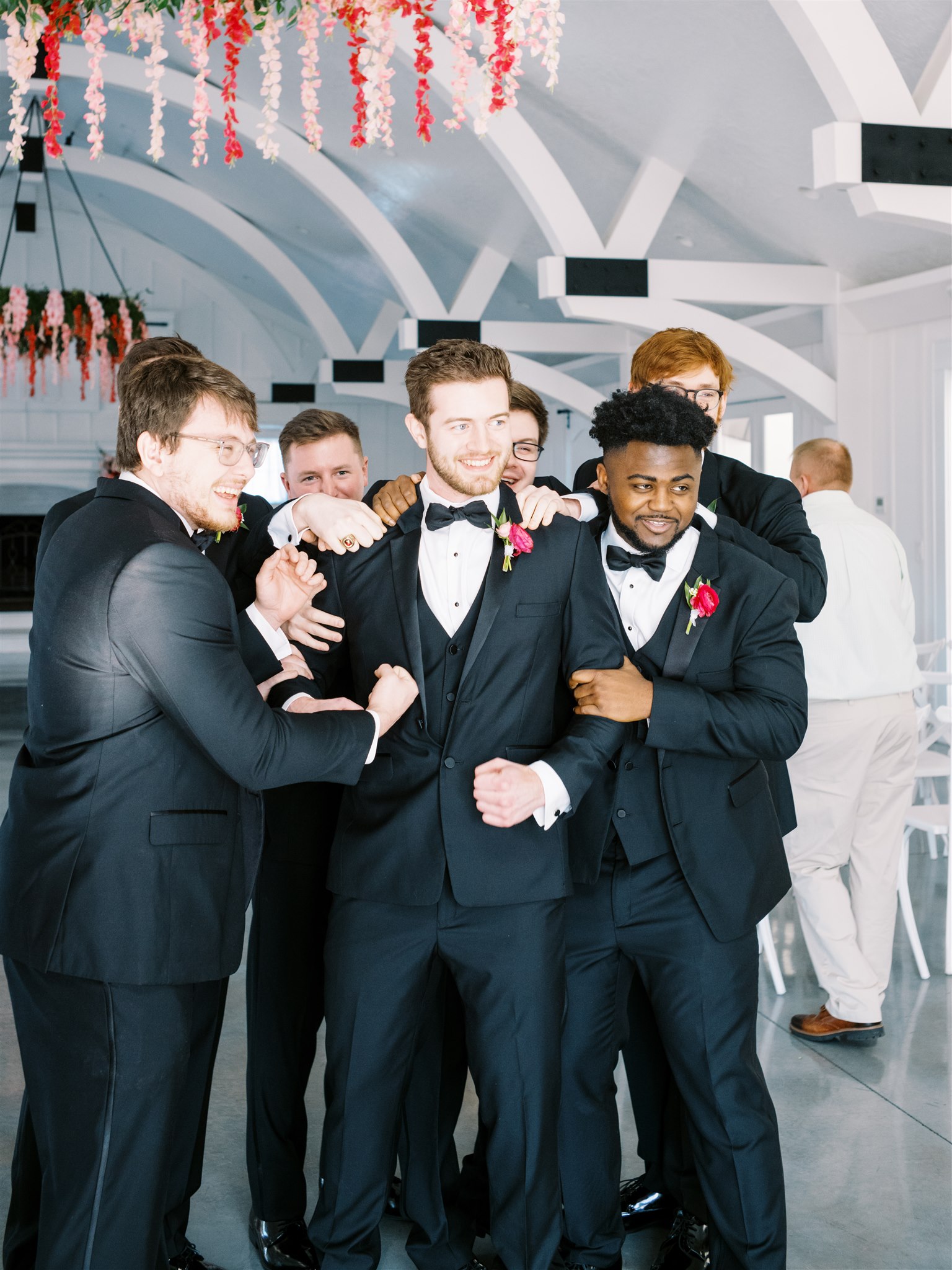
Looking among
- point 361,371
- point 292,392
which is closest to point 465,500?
point 361,371

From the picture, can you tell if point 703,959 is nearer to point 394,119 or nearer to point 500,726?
point 500,726

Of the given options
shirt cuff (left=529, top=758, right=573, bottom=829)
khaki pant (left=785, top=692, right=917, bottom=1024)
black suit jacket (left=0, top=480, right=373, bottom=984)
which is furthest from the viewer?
khaki pant (left=785, top=692, right=917, bottom=1024)

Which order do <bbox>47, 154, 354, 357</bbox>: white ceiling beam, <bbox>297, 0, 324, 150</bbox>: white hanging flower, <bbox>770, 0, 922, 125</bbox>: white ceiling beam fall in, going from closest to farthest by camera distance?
1. <bbox>770, 0, 922, 125</bbox>: white ceiling beam
2. <bbox>297, 0, 324, 150</bbox>: white hanging flower
3. <bbox>47, 154, 354, 357</bbox>: white ceiling beam

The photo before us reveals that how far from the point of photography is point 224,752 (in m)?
1.99

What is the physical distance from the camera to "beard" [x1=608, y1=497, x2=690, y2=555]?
2340 mm

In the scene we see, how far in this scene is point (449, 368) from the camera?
2236mm

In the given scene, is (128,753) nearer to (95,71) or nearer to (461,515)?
(461,515)

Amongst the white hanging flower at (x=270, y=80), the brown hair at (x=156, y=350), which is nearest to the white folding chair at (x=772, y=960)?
the brown hair at (x=156, y=350)

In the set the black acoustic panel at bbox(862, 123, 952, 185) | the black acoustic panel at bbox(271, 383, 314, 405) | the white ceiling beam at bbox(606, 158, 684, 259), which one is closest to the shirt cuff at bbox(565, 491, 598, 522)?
the black acoustic panel at bbox(862, 123, 952, 185)

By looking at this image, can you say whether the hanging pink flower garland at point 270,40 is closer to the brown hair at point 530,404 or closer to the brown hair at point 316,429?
the brown hair at point 530,404

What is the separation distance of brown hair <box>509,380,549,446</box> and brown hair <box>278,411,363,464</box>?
0.41m

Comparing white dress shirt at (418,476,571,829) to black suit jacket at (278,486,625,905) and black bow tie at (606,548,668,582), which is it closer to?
black suit jacket at (278,486,625,905)

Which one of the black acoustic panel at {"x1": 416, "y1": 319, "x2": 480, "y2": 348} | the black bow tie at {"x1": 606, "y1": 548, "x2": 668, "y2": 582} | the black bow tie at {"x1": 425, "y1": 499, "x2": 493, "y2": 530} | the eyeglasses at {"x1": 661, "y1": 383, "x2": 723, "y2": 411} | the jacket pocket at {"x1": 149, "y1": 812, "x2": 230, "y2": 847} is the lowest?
the jacket pocket at {"x1": 149, "y1": 812, "x2": 230, "y2": 847}

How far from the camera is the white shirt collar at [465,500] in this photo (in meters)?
2.29
